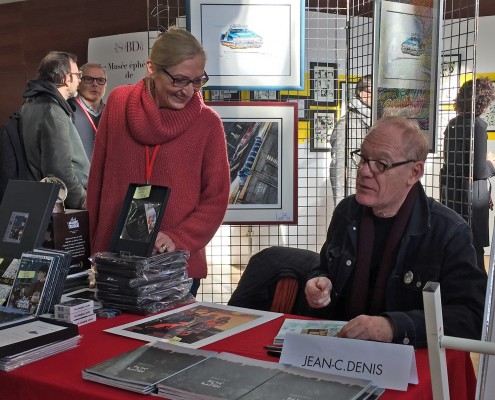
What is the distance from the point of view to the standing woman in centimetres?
218

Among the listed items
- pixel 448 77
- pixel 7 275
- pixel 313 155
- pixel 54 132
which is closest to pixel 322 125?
pixel 448 77

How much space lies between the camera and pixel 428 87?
2891mm

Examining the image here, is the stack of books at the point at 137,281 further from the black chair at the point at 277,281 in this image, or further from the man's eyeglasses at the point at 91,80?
the man's eyeglasses at the point at 91,80

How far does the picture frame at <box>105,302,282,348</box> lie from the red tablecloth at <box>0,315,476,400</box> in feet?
0.10

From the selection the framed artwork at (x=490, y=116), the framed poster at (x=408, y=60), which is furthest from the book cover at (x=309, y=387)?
the framed artwork at (x=490, y=116)

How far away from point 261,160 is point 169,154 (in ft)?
3.72

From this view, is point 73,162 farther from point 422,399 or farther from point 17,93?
point 17,93

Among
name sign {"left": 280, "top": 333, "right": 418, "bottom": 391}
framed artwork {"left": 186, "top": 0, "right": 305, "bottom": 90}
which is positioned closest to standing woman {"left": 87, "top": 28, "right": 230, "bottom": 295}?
name sign {"left": 280, "top": 333, "right": 418, "bottom": 391}

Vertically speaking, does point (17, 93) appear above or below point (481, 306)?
above

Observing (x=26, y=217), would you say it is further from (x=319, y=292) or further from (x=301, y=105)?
(x=301, y=105)

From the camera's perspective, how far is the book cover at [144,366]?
1.35 metres

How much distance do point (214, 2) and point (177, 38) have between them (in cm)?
117

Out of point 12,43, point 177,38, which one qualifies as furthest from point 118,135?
point 12,43

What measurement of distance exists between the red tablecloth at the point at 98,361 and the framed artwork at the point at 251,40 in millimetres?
1679
